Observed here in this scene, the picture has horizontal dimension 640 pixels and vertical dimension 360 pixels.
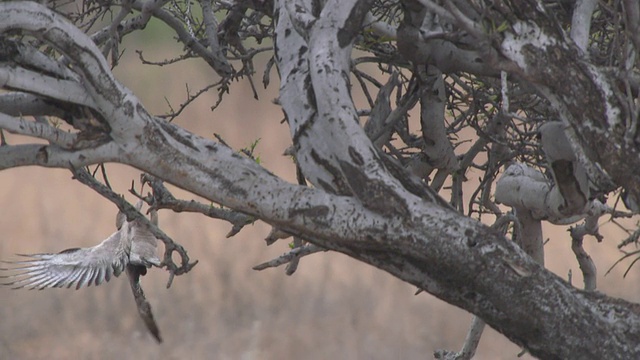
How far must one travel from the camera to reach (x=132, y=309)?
11.6m

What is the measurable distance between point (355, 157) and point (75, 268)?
1.27 meters

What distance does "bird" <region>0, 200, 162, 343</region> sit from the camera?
10.8ft

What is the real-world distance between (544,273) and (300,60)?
2.96 feet

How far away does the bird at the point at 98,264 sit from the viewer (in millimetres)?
3285

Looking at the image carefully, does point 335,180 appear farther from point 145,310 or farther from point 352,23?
point 145,310

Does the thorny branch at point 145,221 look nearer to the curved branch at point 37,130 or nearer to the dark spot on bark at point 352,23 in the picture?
the curved branch at point 37,130

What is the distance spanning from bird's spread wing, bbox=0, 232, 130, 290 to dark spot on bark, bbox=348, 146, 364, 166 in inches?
44.5

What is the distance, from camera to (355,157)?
2520 mm

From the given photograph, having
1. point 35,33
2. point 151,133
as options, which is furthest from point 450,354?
point 35,33

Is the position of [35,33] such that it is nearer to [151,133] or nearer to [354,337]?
[151,133]

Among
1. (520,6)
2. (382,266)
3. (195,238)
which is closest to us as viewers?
(520,6)

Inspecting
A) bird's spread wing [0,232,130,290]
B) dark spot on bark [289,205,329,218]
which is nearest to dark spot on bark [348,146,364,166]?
dark spot on bark [289,205,329,218]

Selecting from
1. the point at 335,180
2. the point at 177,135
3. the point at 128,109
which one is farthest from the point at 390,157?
the point at 128,109

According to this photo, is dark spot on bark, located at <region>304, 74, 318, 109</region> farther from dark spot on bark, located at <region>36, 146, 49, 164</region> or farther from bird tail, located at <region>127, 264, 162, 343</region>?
bird tail, located at <region>127, 264, 162, 343</region>
